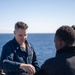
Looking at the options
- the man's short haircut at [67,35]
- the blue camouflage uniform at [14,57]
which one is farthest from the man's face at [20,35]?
the man's short haircut at [67,35]

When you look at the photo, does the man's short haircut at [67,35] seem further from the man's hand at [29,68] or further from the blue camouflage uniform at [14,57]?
the blue camouflage uniform at [14,57]

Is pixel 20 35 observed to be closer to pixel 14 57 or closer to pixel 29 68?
pixel 14 57

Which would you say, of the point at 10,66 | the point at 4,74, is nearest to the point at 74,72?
the point at 10,66

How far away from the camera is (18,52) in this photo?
647 cm

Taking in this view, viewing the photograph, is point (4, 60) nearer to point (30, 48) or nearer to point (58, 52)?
point (30, 48)

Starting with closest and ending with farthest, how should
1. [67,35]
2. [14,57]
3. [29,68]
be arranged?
[67,35], [29,68], [14,57]

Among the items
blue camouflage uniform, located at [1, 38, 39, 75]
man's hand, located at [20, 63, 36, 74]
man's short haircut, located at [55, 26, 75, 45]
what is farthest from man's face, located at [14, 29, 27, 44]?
man's short haircut, located at [55, 26, 75, 45]

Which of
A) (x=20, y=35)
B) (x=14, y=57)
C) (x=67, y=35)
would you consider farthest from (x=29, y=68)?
(x=67, y=35)

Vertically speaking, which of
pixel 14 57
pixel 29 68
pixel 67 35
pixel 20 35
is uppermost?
pixel 67 35

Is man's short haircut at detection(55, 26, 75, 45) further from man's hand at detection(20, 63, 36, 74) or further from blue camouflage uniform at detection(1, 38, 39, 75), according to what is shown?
blue camouflage uniform at detection(1, 38, 39, 75)

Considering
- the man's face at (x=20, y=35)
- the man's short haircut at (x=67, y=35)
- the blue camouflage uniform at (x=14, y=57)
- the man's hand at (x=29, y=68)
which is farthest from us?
the man's face at (x=20, y=35)

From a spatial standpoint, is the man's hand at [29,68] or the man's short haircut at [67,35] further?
the man's hand at [29,68]

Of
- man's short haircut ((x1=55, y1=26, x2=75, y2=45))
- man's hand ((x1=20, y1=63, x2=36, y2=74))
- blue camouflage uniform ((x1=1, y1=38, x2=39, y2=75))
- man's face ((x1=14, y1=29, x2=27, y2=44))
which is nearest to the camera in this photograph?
man's short haircut ((x1=55, y1=26, x2=75, y2=45))

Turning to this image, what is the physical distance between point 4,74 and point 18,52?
0.72 meters
